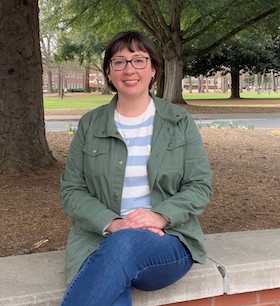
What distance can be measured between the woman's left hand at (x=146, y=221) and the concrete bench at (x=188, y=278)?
1.06ft

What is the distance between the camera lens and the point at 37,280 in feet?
8.10

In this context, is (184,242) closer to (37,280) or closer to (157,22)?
(37,280)

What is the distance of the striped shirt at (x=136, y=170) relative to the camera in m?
2.45

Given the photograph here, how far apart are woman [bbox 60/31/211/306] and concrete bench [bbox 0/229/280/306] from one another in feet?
0.38

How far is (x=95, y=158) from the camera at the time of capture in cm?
247

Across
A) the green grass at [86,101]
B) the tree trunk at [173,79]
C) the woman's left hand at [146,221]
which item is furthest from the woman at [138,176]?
the green grass at [86,101]

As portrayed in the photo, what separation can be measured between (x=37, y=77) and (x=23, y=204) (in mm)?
1924

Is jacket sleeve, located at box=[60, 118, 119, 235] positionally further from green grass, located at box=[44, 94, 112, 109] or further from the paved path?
green grass, located at box=[44, 94, 112, 109]

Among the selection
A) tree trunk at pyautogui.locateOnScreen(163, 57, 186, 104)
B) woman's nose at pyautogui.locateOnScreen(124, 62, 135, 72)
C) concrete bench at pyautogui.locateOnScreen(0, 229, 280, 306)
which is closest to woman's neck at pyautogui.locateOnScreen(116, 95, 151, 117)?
woman's nose at pyautogui.locateOnScreen(124, 62, 135, 72)

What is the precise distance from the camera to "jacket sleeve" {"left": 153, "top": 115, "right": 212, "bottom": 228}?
2.38 meters

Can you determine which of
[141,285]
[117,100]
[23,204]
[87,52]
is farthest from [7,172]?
[87,52]

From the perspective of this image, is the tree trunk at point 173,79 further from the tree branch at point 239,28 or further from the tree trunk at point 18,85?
the tree trunk at point 18,85

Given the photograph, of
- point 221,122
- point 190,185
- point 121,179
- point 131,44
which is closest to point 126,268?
point 121,179

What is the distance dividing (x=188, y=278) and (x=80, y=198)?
645 millimetres
